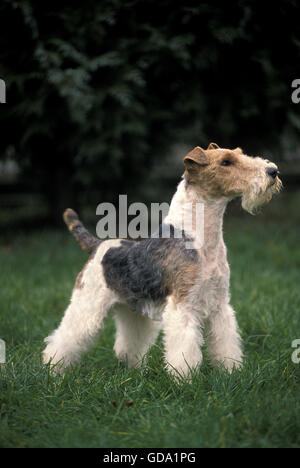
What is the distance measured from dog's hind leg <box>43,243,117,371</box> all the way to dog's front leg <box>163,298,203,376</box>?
528mm

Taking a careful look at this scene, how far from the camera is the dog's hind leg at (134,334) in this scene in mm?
3719

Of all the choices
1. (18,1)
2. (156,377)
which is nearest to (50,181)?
(18,1)

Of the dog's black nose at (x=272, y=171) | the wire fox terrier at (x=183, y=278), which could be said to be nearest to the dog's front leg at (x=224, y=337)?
the wire fox terrier at (x=183, y=278)

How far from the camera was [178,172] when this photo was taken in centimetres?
1227

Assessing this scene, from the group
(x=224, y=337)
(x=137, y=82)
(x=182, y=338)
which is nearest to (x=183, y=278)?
(x=182, y=338)

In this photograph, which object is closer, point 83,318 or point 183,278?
point 183,278

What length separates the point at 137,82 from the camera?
661cm

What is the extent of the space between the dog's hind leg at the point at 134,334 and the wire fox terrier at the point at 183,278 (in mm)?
110

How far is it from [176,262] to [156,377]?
81 cm

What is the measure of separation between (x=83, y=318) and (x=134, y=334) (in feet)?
1.57

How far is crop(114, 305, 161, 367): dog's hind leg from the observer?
3.72 m

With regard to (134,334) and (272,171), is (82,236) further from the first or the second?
(272,171)

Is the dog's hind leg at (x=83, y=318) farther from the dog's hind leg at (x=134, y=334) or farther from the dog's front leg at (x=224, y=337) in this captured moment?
the dog's front leg at (x=224, y=337)
